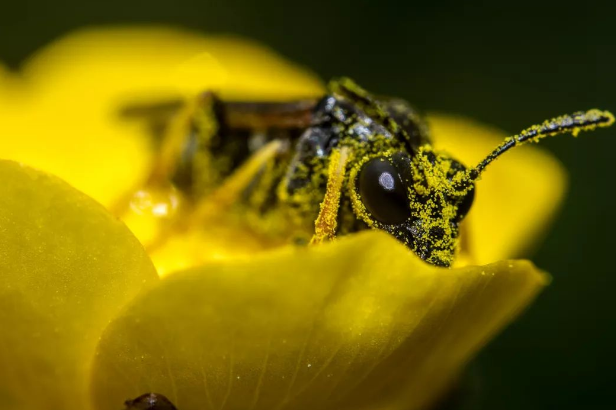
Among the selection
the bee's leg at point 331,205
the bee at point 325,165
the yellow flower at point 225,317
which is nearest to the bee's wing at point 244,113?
the bee at point 325,165

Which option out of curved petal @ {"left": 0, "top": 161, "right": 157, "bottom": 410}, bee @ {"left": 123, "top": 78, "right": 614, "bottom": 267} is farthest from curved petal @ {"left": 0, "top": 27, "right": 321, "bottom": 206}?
curved petal @ {"left": 0, "top": 161, "right": 157, "bottom": 410}

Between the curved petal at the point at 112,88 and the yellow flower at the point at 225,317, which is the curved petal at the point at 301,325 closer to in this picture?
the yellow flower at the point at 225,317

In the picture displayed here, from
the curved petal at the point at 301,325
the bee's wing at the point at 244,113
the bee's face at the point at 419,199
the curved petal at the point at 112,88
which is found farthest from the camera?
the curved petal at the point at 112,88

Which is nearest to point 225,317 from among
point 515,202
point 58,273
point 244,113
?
point 58,273

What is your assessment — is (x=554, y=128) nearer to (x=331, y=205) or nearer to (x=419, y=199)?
(x=419, y=199)

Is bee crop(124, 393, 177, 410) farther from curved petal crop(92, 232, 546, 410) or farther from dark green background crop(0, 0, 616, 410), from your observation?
dark green background crop(0, 0, 616, 410)
